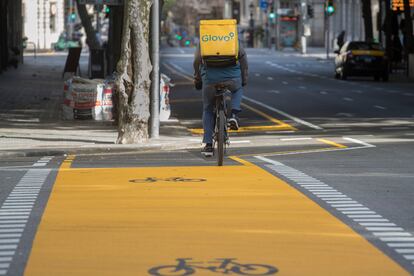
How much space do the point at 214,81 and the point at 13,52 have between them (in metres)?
48.1

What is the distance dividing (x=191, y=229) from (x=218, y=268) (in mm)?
1959

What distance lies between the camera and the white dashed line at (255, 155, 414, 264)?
10125mm

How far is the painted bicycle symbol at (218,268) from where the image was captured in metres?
8.90

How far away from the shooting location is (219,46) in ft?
56.5

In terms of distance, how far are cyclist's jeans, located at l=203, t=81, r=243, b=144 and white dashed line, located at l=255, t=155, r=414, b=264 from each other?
1.79 metres

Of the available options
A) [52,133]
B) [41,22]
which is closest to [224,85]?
[52,133]

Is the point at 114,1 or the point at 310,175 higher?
the point at 114,1

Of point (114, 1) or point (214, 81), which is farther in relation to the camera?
point (114, 1)

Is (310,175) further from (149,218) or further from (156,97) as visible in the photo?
(156,97)

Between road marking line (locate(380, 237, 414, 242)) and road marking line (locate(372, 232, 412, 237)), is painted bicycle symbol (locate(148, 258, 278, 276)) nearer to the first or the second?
road marking line (locate(380, 237, 414, 242))

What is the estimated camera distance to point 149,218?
11664 mm

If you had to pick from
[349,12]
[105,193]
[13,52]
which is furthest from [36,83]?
[349,12]

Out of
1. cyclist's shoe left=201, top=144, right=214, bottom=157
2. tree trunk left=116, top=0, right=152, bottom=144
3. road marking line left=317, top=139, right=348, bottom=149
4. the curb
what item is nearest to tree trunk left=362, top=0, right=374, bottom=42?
→ road marking line left=317, top=139, right=348, bottom=149

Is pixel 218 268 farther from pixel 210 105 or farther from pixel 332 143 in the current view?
pixel 332 143
